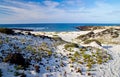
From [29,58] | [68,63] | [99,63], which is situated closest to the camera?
[29,58]

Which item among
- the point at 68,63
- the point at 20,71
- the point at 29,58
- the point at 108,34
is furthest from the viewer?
the point at 108,34

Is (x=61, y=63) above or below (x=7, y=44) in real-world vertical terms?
below

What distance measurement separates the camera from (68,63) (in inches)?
764

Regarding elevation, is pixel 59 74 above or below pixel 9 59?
below

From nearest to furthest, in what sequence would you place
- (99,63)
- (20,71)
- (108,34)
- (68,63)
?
(20,71) < (68,63) < (99,63) < (108,34)

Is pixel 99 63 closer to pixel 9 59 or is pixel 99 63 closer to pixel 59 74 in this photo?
pixel 59 74

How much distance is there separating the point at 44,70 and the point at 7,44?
6951 millimetres

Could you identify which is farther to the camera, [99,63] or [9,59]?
A: [99,63]

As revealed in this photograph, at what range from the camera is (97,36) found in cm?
4600

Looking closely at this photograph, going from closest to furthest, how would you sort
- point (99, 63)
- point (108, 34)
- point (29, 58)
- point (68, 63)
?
1. point (29, 58)
2. point (68, 63)
3. point (99, 63)
4. point (108, 34)

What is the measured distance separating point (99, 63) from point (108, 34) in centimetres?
2554

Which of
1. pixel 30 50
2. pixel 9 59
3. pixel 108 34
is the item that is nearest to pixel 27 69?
pixel 9 59

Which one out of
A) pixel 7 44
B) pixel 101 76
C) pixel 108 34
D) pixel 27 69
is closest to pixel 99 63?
pixel 101 76

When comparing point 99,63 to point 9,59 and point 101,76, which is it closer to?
point 101,76
